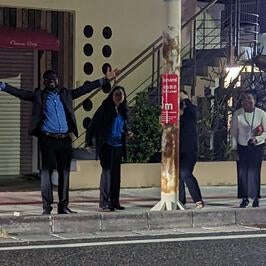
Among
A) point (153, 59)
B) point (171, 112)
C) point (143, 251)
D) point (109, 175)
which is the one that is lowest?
point (143, 251)

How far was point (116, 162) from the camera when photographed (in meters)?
10.4

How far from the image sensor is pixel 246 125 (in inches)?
420

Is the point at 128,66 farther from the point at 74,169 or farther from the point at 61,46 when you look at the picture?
the point at 74,169

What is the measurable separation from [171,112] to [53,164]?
5.61ft

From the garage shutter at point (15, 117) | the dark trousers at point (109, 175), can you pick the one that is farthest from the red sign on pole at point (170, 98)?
the garage shutter at point (15, 117)

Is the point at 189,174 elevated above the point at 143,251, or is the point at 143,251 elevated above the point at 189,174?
the point at 189,174

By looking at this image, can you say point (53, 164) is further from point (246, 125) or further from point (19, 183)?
point (19, 183)

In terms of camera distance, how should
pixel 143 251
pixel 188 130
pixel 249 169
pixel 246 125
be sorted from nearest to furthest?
pixel 143 251 → pixel 188 130 → pixel 246 125 → pixel 249 169

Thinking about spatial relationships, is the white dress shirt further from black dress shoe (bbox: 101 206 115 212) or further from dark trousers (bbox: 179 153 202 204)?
black dress shoe (bbox: 101 206 115 212)

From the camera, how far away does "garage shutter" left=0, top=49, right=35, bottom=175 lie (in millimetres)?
15172

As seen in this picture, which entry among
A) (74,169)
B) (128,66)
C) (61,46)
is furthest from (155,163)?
(61,46)

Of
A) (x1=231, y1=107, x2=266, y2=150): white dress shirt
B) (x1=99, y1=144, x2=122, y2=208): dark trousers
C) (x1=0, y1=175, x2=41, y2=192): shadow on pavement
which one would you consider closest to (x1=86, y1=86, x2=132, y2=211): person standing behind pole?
(x1=99, y1=144, x2=122, y2=208): dark trousers

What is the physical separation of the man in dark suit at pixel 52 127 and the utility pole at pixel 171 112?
0.99m

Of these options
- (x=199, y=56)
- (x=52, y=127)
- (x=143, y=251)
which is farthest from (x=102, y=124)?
(x=199, y=56)
